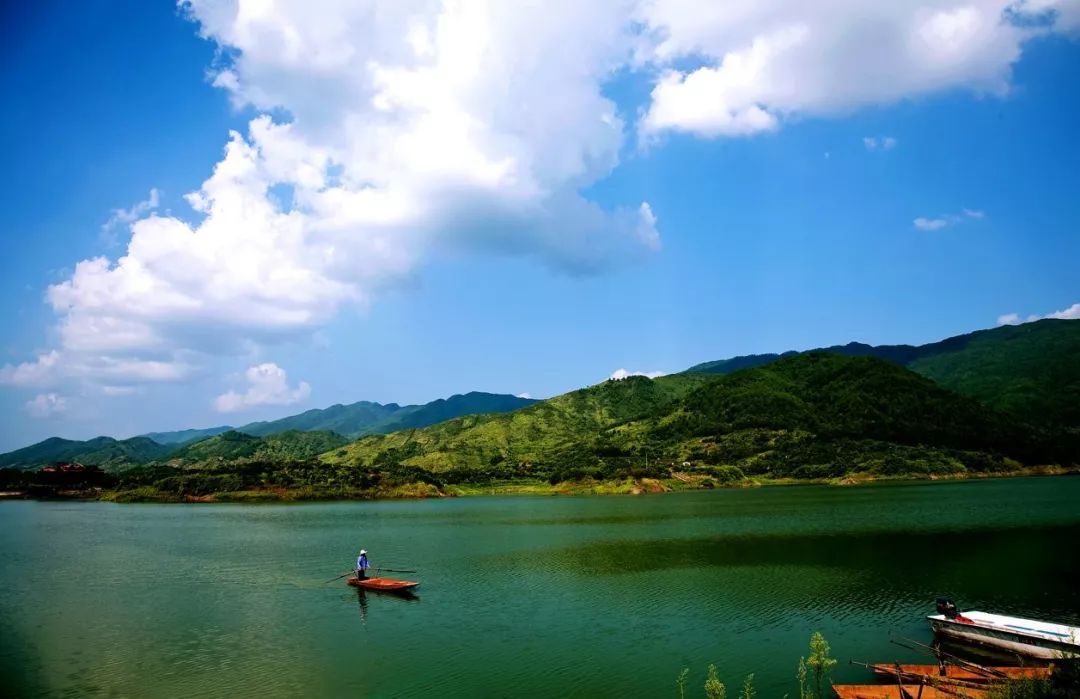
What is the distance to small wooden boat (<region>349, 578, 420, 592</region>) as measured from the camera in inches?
1918

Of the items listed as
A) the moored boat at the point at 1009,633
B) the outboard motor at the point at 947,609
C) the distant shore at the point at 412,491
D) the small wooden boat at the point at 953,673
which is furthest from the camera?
the distant shore at the point at 412,491

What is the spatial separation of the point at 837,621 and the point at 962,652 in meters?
6.95

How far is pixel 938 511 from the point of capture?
9400 cm

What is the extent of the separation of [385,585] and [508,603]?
10.7 m

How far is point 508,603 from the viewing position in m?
44.5

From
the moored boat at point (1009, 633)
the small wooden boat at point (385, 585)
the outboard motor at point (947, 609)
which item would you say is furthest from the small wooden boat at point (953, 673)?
the small wooden boat at point (385, 585)

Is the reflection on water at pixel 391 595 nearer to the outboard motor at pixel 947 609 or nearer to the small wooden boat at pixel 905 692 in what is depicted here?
the small wooden boat at pixel 905 692

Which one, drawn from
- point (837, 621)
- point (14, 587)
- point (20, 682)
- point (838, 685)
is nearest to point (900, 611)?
point (837, 621)

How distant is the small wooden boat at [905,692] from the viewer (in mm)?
23797

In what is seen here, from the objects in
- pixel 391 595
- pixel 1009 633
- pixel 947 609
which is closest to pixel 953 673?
pixel 1009 633

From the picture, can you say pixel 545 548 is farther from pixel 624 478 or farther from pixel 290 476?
pixel 290 476

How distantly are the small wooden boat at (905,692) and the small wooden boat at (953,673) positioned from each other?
607 mm

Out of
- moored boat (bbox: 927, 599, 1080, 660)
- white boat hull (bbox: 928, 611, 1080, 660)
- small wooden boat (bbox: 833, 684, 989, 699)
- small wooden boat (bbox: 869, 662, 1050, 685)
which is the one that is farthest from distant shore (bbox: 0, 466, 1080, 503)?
small wooden boat (bbox: 833, 684, 989, 699)

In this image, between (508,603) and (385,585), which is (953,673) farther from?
(385,585)
